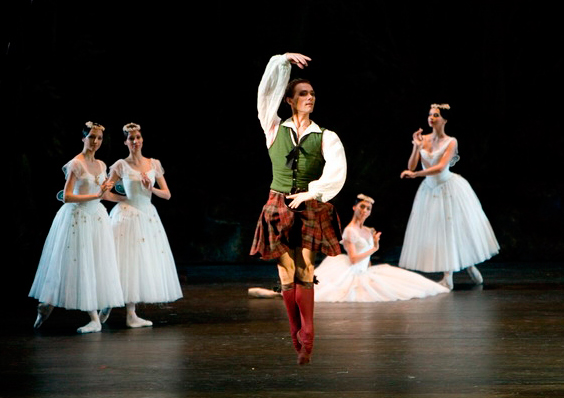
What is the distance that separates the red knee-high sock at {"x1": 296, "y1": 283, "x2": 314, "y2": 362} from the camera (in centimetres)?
414

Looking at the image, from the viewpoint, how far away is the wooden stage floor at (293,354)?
425cm

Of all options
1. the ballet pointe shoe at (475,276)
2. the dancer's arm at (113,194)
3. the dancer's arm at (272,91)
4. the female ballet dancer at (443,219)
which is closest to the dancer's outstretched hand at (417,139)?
the female ballet dancer at (443,219)

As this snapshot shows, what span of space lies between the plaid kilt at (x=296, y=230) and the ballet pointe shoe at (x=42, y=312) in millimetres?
2415

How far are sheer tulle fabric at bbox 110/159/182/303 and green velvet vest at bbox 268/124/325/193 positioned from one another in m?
2.21

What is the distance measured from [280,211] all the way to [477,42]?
7707mm

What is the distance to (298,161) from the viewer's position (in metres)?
4.12

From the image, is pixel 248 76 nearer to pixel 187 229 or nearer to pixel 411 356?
pixel 187 229

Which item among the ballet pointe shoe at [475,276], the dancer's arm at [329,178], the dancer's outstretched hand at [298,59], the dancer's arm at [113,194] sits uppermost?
the dancer's outstretched hand at [298,59]

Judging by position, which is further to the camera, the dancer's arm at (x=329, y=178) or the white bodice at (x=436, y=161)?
the white bodice at (x=436, y=161)

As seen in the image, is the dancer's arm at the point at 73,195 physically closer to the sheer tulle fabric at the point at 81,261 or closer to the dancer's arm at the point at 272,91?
the sheer tulle fabric at the point at 81,261

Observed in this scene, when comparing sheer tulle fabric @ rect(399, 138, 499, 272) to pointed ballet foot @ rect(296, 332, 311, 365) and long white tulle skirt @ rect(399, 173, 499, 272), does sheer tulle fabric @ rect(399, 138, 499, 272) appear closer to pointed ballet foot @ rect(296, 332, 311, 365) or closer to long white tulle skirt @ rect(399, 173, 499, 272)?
long white tulle skirt @ rect(399, 173, 499, 272)

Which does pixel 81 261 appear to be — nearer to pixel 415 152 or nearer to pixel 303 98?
pixel 303 98

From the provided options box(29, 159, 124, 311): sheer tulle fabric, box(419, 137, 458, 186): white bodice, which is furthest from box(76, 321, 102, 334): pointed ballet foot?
box(419, 137, 458, 186): white bodice

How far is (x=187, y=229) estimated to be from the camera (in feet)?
35.7
